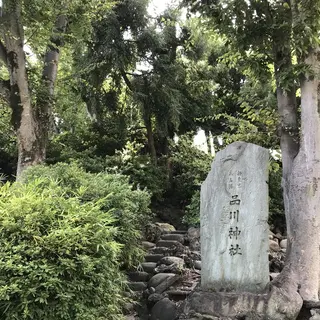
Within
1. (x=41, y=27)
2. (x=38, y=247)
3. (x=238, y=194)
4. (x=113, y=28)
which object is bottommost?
(x=38, y=247)

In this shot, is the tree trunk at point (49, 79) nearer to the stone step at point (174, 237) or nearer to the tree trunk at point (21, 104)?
the tree trunk at point (21, 104)

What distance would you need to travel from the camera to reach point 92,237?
137 inches

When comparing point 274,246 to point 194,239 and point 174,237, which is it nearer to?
point 194,239

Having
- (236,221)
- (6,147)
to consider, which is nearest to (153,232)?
(236,221)

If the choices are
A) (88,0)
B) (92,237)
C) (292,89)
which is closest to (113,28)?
(88,0)

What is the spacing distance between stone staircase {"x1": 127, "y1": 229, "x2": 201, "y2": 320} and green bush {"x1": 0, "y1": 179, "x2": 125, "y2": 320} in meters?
1.36

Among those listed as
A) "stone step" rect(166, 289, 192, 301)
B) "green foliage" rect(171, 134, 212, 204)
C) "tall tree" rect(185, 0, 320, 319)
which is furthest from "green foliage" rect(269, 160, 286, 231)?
"stone step" rect(166, 289, 192, 301)

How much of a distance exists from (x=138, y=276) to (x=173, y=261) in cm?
64

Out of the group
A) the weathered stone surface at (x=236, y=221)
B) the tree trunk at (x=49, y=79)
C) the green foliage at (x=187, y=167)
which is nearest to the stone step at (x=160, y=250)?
the weathered stone surface at (x=236, y=221)

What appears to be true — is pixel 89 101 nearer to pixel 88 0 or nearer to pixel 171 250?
pixel 88 0

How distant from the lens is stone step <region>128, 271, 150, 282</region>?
18.8 ft

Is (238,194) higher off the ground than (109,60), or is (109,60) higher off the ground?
(109,60)

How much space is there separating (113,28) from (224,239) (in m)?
7.18

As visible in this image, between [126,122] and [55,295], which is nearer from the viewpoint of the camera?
[55,295]
